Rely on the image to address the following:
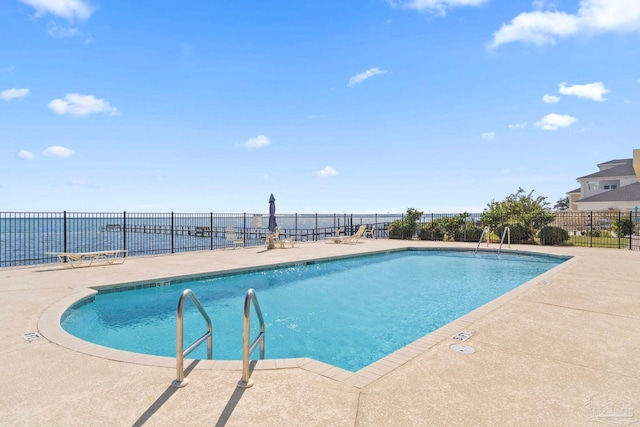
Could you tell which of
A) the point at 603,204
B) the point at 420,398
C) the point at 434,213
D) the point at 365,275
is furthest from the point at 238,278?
the point at 603,204

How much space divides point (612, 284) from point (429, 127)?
12.6 meters

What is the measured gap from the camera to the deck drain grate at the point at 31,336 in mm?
4168

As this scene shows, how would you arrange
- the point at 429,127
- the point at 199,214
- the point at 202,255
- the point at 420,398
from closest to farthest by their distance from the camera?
the point at 420,398
the point at 202,255
the point at 199,214
the point at 429,127

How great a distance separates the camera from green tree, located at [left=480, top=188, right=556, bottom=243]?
664 inches

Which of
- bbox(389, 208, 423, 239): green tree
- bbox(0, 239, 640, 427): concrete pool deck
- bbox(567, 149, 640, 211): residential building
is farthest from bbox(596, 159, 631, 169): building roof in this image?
bbox(0, 239, 640, 427): concrete pool deck

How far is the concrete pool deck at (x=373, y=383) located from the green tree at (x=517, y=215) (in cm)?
1325

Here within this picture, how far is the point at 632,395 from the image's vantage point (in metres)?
2.88

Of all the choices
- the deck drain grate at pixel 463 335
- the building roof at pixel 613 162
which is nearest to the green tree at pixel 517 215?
the deck drain grate at pixel 463 335

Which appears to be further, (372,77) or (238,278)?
(372,77)

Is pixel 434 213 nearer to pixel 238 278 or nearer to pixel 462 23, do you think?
pixel 462 23

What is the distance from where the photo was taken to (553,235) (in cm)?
1666

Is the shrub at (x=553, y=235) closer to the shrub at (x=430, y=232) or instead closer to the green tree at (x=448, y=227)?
the green tree at (x=448, y=227)

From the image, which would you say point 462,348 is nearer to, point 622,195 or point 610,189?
point 622,195

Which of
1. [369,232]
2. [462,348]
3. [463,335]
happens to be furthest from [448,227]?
[462,348]
